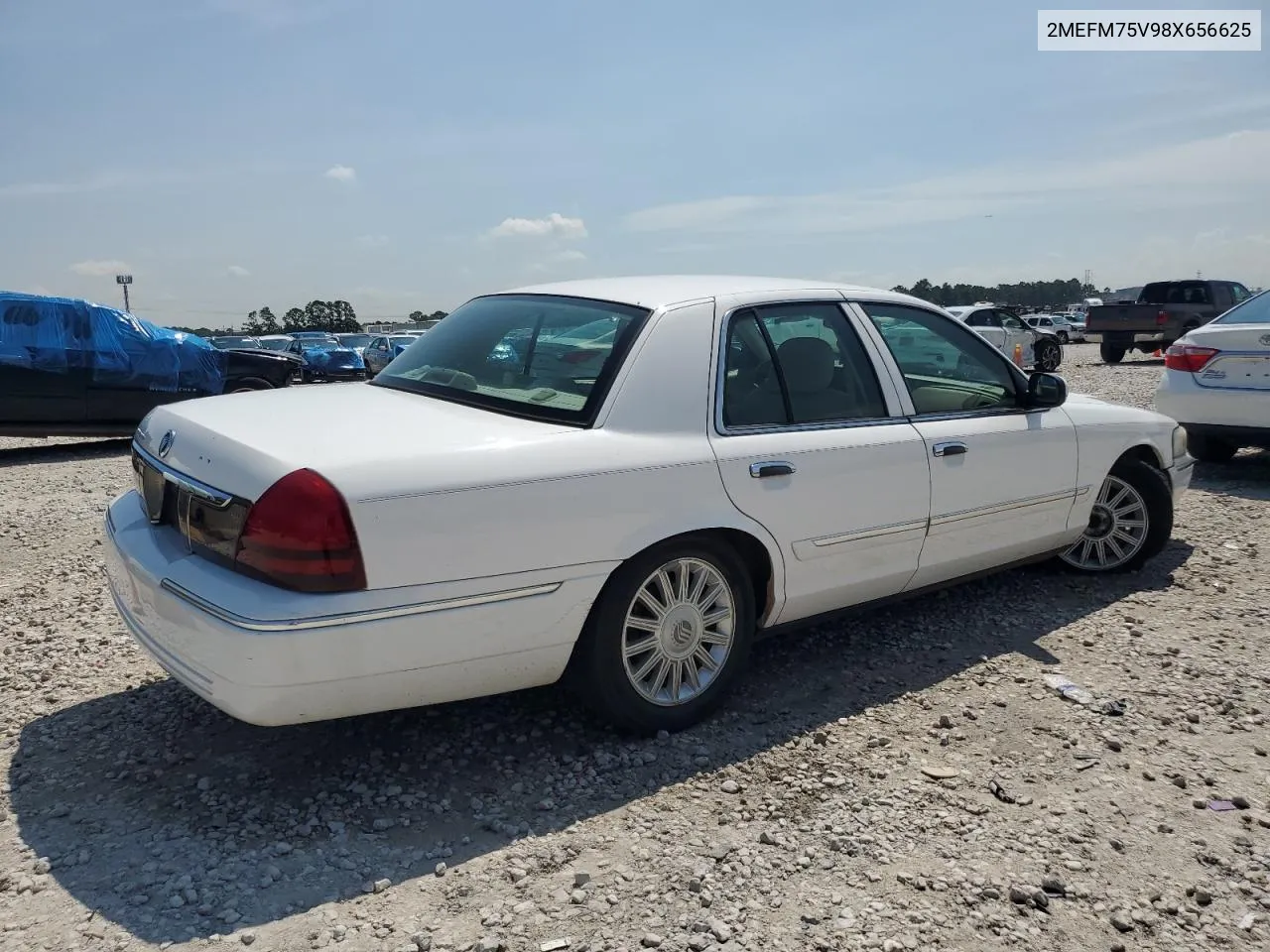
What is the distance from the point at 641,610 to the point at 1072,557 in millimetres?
3058

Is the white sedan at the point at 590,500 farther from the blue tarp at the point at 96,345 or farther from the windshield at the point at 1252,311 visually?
the blue tarp at the point at 96,345

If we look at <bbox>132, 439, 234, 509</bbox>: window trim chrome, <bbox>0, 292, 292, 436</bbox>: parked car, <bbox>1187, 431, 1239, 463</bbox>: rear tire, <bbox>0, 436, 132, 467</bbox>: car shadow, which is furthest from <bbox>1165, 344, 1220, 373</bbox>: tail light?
<bbox>0, 436, 132, 467</bbox>: car shadow

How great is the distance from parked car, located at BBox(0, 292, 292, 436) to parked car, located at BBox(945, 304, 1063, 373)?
646 inches

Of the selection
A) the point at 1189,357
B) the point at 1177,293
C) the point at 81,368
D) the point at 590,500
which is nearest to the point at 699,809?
the point at 590,500

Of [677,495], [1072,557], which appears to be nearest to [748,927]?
[677,495]

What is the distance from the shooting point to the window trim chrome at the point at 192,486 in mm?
2757

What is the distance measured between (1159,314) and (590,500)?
23806mm

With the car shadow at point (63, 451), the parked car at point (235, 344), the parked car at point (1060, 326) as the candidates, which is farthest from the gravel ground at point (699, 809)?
the parked car at point (1060, 326)

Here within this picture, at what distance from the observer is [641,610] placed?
3.24 meters

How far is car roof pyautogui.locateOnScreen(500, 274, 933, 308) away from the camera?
11.8ft

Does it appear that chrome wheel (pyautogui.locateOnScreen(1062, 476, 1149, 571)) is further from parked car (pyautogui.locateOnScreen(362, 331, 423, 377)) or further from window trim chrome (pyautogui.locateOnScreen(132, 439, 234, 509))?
parked car (pyautogui.locateOnScreen(362, 331, 423, 377))

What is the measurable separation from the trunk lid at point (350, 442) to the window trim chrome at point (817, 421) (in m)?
0.63

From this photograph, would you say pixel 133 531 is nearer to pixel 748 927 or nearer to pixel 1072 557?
pixel 748 927

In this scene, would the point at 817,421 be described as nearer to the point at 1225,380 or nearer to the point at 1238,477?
the point at 1225,380
